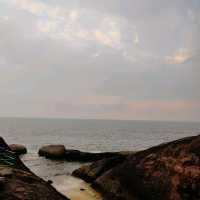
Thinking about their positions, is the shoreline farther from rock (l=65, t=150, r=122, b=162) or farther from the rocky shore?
rock (l=65, t=150, r=122, b=162)

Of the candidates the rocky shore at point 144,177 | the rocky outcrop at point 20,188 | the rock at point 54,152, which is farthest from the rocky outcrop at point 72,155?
the rocky outcrop at point 20,188

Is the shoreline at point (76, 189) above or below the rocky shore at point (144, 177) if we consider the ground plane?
below

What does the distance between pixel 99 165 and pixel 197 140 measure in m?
11.2

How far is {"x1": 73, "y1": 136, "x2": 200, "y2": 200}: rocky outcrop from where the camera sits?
14.1 meters

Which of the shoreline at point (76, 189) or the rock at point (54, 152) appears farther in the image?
the rock at point (54, 152)

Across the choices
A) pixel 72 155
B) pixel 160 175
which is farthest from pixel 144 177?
pixel 72 155

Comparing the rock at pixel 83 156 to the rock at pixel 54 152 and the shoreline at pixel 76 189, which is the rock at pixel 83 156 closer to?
the rock at pixel 54 152

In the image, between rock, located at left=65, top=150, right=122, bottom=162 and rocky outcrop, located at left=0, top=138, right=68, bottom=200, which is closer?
rocky outcrop, located at left=0, top=138, right=68, bottom=200

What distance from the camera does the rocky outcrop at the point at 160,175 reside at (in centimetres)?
1412

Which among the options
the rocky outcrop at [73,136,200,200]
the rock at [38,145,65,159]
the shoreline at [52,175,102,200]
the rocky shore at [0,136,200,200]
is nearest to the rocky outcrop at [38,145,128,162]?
the rock at [38,145,65,159]

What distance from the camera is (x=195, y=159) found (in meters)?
14.6

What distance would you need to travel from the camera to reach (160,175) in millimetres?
15555

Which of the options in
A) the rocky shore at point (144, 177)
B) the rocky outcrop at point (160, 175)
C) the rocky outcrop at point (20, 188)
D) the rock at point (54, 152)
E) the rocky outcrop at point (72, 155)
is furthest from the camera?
the rock at point (54, 152)

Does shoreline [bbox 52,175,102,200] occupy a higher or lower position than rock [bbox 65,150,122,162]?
higher
